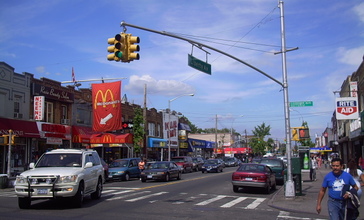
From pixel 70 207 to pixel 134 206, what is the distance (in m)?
2.10

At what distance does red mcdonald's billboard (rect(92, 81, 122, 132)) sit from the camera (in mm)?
31859

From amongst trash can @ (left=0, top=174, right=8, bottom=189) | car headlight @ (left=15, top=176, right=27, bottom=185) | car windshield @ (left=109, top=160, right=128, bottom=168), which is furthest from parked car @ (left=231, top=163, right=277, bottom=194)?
trash can @ (left=0, top=174, right=8, bottom=189)

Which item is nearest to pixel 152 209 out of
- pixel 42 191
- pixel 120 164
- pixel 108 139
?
pixel 42 191

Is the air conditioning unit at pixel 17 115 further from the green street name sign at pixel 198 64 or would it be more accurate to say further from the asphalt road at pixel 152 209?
the green street name sign at pixel 198 64

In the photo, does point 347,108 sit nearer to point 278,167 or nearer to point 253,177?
point 278,167

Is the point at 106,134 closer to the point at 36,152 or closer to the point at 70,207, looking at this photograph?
the point at 36,152

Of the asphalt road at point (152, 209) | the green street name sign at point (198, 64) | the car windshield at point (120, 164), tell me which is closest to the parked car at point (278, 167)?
the asphalt road at point (152, 209)

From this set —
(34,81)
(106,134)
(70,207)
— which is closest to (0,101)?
(34,81)

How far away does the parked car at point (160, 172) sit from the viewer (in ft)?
78.4

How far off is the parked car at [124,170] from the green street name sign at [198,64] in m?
13.3

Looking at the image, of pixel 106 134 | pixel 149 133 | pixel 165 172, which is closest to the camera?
pixel 165 172

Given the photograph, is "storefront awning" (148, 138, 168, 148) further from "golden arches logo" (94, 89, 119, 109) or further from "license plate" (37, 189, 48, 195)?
"license plate" (37, 189, 48, 195)

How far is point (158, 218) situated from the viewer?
10508 millimetres

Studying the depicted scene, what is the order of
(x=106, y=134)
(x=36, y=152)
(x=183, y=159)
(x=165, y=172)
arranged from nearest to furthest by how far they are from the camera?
(x=165, y=172) < (x=36, y=152) < (x=106, y=134) < (x=183, y=159)
